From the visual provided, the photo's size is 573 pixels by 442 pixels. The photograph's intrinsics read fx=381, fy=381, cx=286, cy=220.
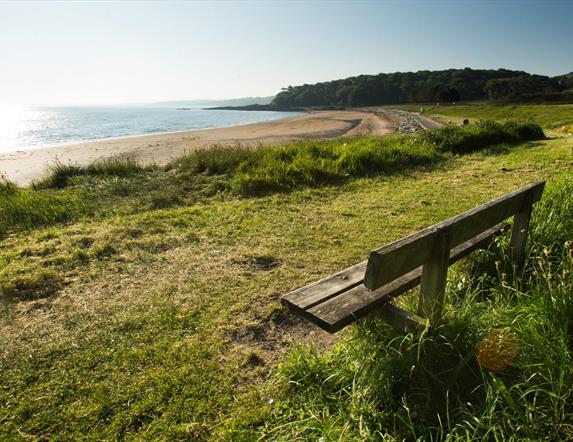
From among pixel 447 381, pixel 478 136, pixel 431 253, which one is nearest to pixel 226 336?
pixel 447 381

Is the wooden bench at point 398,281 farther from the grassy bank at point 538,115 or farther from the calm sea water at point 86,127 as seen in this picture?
the calm sea water at point 86,127

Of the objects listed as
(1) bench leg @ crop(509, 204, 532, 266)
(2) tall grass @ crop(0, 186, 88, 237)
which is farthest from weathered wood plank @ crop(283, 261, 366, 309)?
(2) tall grass @ crop(0, 186, 88, 237)

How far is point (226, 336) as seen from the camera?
3.49 meters

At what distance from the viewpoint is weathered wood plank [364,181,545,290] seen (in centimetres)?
196

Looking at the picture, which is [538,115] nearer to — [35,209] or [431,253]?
[35,209]

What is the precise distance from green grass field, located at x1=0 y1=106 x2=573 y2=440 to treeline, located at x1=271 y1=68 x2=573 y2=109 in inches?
3206

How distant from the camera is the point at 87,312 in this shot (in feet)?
13.0

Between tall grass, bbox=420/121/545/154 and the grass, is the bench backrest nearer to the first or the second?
the grass

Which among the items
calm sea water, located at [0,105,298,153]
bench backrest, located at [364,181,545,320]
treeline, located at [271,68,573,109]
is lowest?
calm sea water, located at [0,105,298,153]

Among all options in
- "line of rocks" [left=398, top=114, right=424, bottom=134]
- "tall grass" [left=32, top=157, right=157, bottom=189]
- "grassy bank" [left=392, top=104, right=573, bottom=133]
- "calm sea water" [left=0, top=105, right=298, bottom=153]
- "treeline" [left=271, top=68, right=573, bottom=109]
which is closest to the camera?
"tall grass" [left=32, top=157, right=157, bottom=189]

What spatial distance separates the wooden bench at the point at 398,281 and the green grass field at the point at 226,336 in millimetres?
223

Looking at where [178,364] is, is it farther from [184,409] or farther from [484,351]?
[484,351]

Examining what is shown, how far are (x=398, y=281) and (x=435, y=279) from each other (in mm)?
539

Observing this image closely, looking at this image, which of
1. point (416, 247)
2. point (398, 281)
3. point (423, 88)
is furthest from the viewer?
point (423, 88)
